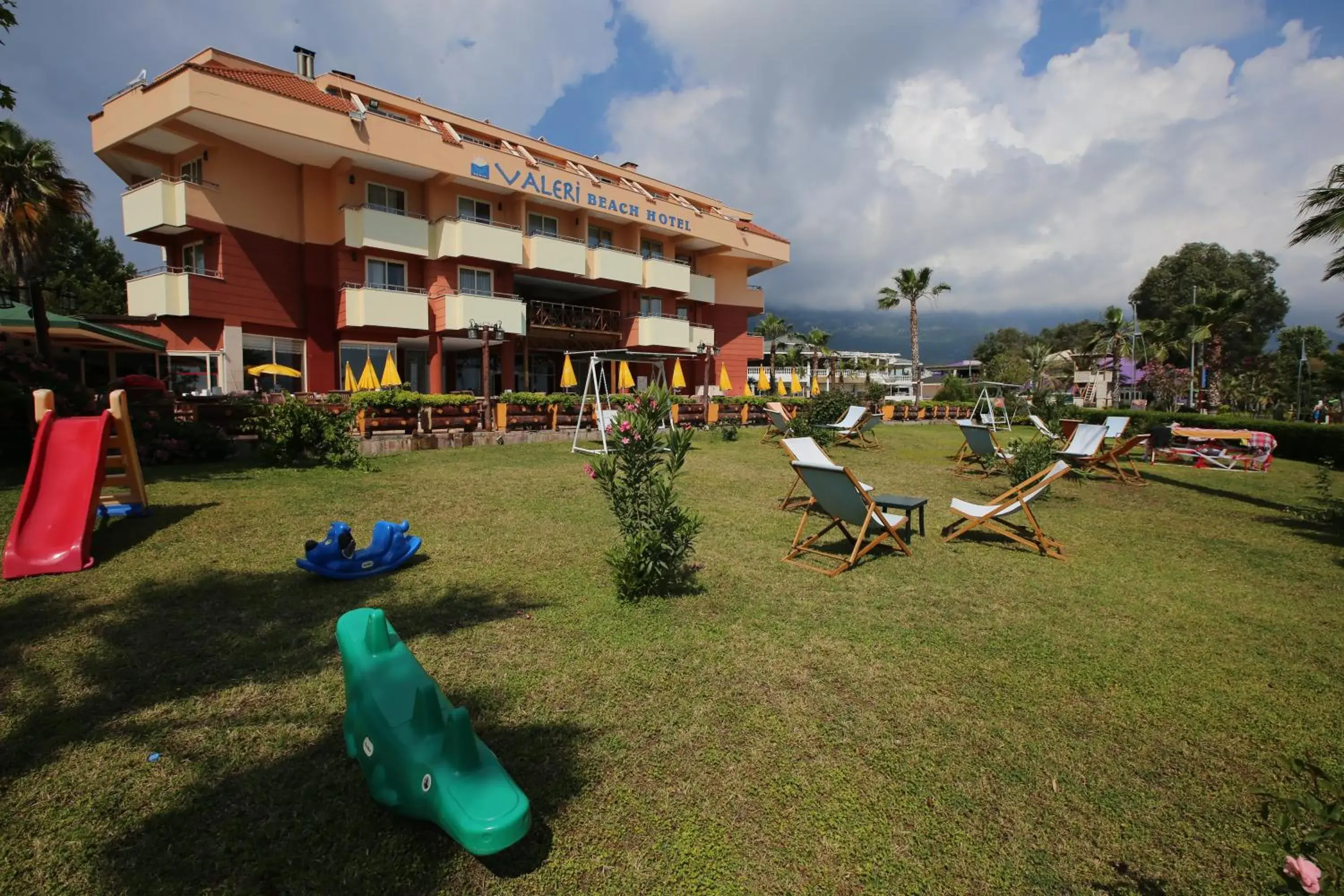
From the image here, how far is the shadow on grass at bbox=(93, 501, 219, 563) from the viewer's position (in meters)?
5.32

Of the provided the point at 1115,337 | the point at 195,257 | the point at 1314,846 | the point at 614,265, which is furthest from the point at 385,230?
the point at 1115,337

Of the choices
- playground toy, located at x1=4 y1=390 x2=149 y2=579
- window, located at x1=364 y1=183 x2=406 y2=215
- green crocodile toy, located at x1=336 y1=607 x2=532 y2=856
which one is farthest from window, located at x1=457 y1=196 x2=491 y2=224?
green crocodile toy, located at x1=336 y1=607 x2=532 y2=856

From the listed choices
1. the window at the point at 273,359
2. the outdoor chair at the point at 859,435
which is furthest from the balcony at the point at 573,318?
the outdoor chair at the point at 859,435

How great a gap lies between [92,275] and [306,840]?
4779 centimetres

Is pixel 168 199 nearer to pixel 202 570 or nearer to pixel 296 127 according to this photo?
pixel 296 127

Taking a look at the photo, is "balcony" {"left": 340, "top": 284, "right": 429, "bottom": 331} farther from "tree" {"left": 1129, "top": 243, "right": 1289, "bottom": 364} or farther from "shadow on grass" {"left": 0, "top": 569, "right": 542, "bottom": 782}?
"tree" {"left": 1129, "top": 243, "right": 1289, "bottom": 364}

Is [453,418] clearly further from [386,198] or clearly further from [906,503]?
[386,198]

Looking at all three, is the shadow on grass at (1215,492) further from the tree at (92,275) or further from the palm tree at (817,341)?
the tree at (92,275)

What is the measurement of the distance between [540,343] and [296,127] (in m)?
11.5

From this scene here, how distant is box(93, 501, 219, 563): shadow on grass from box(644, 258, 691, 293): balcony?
22.0 m

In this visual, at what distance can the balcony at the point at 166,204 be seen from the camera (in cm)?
1722

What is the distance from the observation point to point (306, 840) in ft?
6.95

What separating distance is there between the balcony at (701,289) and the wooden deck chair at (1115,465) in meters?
20.7

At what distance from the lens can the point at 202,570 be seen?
4.84m
